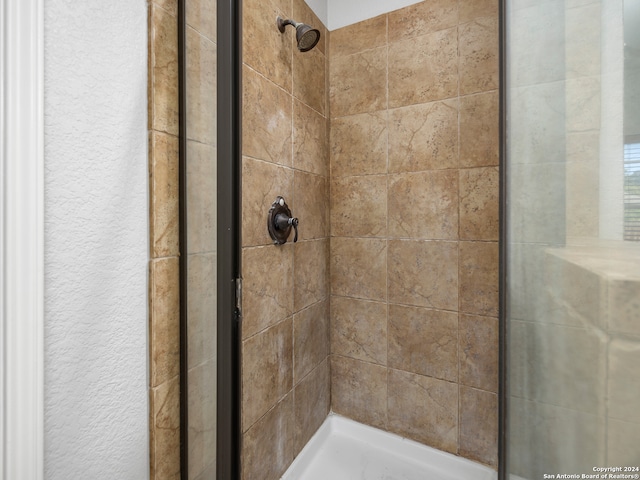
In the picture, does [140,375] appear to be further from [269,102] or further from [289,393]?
[269,102]

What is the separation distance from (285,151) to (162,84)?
579 millimetres

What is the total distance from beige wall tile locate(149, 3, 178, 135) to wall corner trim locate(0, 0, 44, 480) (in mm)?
200

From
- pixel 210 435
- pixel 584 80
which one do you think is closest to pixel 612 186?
pixel 584 80

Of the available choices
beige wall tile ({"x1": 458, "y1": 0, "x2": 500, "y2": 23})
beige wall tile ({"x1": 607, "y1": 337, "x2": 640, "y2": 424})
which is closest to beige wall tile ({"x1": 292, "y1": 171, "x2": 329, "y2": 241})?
beige wall tile ({"x1": 458, "y1": 0, "x2": 500, "y2": 23})

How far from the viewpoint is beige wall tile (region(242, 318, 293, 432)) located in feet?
3.36

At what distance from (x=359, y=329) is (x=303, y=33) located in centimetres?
134

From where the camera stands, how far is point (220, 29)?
567 millimetres

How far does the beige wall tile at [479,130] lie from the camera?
1225 millimetres

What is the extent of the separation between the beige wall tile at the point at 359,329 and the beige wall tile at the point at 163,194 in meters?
1.03

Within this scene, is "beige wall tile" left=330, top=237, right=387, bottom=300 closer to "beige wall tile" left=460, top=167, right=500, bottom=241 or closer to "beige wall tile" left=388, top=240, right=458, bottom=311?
"beige wall tile" left=388, top=240, right=458, bottom=311

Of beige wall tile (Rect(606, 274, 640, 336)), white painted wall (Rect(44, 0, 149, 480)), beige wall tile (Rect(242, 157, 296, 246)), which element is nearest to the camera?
beige wall tile (Rect(606, 274, 640, 336))

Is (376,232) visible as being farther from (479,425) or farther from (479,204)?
(479,425)

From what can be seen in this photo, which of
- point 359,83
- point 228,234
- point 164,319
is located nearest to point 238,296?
point 228,234

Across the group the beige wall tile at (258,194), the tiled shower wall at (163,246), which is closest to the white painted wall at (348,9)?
the beige wall tile at (258,194)
